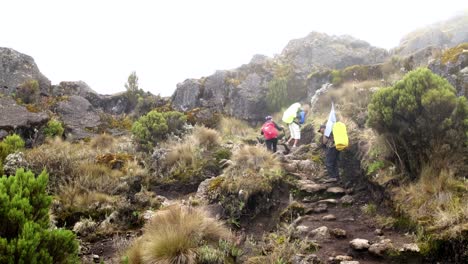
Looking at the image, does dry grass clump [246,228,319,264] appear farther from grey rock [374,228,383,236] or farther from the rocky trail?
grey rock [374,228,383,236]

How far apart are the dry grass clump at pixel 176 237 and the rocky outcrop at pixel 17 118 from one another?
9.12m

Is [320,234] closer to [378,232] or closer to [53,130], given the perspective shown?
[378,232]

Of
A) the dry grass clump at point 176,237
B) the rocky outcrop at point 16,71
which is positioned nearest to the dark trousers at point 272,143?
the dry grass clump at point 176,237

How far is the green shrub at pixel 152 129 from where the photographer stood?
12633mm

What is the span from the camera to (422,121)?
23.5 ft

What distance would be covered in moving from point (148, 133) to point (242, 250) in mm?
7540

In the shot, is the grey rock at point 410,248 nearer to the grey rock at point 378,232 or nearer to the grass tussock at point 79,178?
the grey rock at point 378,232

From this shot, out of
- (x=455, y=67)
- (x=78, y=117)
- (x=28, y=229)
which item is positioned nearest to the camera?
(x=28, y=229)

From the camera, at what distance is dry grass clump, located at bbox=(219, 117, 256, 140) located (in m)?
15.5

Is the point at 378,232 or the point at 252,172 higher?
the point at 252,172

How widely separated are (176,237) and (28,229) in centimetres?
217

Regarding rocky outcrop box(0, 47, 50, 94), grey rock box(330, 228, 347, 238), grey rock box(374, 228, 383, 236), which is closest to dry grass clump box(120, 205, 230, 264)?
grey rock box(330, 228, 347, 238)

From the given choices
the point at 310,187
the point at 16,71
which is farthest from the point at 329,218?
the point at 16,71

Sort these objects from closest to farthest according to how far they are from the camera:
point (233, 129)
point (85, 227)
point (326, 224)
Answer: point (85, 227) < point (326, 224) < point (233, 129)
